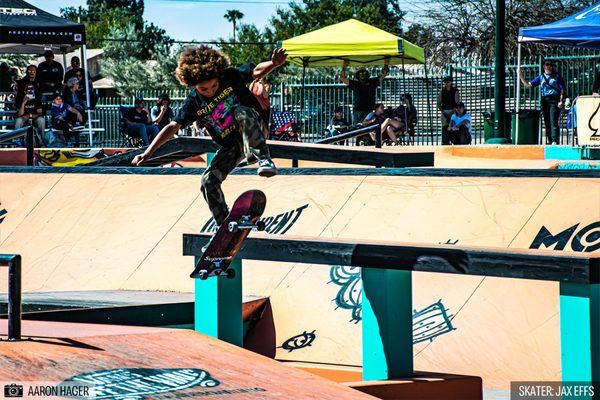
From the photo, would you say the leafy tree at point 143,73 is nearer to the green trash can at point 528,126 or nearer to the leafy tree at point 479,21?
the leafy tree at point 479,21

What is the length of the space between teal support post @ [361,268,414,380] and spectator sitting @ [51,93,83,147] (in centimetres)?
1524

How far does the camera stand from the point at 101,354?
5238mm

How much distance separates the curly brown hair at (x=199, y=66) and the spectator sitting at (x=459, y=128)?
48.1 feet

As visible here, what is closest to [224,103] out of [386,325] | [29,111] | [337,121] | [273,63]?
[273,63]

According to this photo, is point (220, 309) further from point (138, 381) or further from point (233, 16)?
point (233, 16)

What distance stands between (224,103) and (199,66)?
28cm

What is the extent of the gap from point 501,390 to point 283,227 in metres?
2.95

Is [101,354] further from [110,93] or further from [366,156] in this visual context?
[110,93]

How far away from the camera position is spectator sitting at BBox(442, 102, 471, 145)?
20875 mm

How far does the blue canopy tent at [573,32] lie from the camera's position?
54.5ft

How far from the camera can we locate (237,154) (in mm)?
6867

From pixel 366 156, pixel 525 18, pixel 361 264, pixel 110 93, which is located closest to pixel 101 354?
pixel 361 264

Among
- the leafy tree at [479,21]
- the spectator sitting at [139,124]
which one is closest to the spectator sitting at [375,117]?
the spectator sitting at [139,124]

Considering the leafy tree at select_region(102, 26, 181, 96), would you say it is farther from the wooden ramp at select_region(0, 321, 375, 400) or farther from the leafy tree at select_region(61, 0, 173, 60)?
the wooden ramp at select_region(0, 321, 375, 400)
